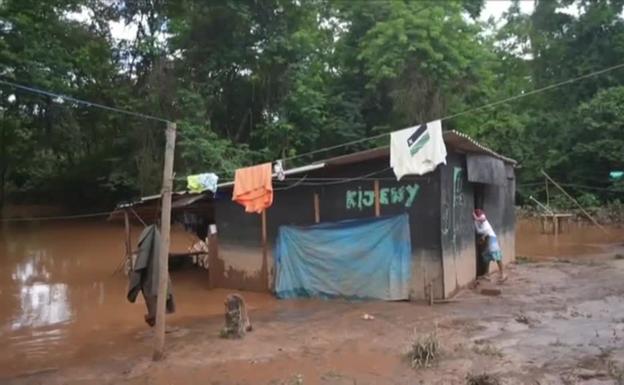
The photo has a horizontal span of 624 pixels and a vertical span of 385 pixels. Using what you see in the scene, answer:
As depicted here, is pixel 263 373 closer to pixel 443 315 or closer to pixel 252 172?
pixel 443 315

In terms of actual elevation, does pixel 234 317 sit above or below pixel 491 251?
below

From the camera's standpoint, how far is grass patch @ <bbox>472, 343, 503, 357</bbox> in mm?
6940

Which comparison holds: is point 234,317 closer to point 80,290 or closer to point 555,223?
point 80,290

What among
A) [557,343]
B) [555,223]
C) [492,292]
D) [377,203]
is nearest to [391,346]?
[557,343]

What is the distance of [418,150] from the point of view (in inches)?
382

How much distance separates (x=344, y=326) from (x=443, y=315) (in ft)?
5.38

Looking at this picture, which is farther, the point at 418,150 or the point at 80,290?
the point at 80,290

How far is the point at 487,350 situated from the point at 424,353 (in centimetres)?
83

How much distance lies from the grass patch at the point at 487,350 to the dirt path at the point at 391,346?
0.06ft

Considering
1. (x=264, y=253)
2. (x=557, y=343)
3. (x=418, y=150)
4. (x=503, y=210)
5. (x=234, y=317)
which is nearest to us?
(x=557, y=343)

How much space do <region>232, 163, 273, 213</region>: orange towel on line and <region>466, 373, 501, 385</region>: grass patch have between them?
6085mm

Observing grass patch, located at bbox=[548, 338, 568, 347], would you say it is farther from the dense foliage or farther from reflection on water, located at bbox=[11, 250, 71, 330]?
the dense foliage

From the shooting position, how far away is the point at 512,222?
15.9 m

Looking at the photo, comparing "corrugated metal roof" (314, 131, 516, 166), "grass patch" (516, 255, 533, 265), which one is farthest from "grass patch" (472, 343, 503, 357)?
"grass patch" (516, 255, 533, 265)
